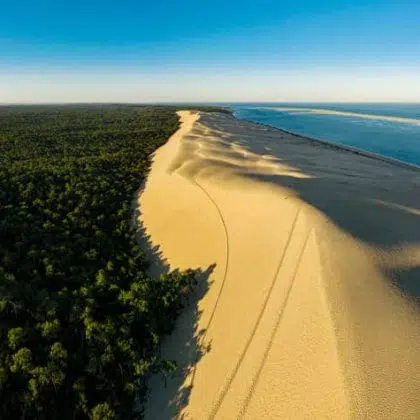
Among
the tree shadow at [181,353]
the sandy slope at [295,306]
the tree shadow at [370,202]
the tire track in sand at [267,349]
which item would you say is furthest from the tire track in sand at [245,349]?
the tree shadow at [370,202]

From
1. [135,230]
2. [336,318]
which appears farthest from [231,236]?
[336,318]

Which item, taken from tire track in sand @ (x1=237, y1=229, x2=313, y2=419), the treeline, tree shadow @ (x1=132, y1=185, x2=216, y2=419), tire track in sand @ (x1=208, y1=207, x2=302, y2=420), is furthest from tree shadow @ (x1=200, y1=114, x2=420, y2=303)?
the treeline

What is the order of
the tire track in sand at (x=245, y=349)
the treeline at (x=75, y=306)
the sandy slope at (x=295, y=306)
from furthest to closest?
the treeline at (x=75, y=306) < the tire track in sand at (x=245, y=349) < the sandy slope at (x=295, y=306)

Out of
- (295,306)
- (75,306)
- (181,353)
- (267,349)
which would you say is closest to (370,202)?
(295,306)

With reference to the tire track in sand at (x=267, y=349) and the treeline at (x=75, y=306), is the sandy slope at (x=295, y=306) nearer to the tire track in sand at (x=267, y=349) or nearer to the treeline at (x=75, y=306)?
the tire track in sand at (x=267, y=349)

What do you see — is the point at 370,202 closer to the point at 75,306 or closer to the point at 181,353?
the point at 181,353

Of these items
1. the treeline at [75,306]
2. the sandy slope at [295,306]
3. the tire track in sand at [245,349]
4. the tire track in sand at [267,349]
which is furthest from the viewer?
the treeline at [75,306]

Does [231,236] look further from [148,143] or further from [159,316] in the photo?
[148,143]
